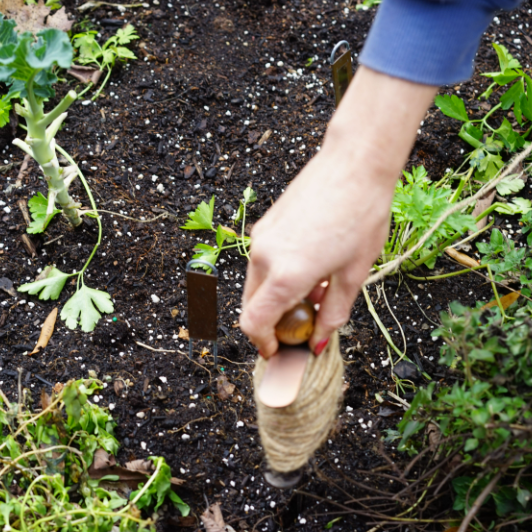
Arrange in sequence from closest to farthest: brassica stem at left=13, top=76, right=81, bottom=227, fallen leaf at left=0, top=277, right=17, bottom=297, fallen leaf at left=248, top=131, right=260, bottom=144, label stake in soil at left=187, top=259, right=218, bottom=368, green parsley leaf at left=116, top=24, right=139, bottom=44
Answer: label stake in soil at left=187, top=259, right=218, bottom=368 < brassica stem at left=13, top=76, right=81, bottom=227 < fallen leaf at left=0, top=277, right=17, bottom=297 < fallen leaf at left=248, top=131, right=260, bottom=144 < green parsley leaf at left=116, top=24, right=139, bottom=44

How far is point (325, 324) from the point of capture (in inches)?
44.8

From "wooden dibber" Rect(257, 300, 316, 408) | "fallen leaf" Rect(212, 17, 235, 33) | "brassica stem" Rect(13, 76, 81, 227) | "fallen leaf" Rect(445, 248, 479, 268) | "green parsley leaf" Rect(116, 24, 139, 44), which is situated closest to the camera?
"wooden dibber" Rect(257, 300, 316, 408)

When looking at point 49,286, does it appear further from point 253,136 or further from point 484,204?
point 484,204

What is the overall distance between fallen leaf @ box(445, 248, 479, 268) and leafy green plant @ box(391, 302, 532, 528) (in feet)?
2.33

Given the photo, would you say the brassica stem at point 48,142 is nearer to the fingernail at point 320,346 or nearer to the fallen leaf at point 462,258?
the fingernail at point 320,346

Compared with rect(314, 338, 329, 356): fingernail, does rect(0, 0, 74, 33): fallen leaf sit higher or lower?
higher

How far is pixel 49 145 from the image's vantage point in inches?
64.7

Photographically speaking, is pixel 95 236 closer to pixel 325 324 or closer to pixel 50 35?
pixel 50 35

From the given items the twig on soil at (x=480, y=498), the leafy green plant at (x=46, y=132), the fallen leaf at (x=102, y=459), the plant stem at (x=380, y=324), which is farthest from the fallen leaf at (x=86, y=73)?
the twig on soil at (x=480, y=498)

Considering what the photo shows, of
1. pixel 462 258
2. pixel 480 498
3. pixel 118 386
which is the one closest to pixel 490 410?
pixel 480 498

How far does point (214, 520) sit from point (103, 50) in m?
1.97

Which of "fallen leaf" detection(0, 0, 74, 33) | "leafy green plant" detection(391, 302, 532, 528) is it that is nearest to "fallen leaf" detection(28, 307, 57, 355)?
"leafy green plant" detection(391, 302, 532, 528)

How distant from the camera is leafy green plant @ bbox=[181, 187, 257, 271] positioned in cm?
181

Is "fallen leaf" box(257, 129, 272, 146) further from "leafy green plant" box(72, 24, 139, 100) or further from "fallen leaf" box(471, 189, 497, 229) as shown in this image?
"fallen leaf" box(471, 189, 497, 229)
